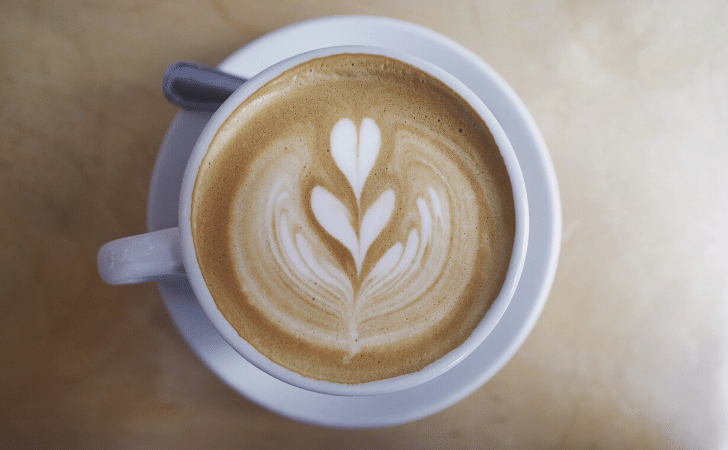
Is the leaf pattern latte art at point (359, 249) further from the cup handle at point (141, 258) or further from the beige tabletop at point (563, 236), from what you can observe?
the beige tabletop at point (563, 236)

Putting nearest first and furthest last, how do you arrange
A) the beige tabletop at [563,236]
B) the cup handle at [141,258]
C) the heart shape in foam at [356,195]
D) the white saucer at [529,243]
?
1. the cup handle at [141,258]
2. the heart shape in foam at [356,195]
3. the white saucer at [529,243]
4. the beige tabletop at [563,236]

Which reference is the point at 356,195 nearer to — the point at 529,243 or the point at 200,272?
the point at 200,272

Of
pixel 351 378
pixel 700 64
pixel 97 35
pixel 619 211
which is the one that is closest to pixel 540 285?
pixel 619 211

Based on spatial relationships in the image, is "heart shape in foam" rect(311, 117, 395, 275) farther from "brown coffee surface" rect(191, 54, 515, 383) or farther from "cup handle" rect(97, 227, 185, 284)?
"cup handle" rect(97, 227, 185, 284)

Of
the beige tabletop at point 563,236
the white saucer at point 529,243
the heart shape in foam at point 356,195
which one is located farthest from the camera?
the beige tabletop at point 563,236

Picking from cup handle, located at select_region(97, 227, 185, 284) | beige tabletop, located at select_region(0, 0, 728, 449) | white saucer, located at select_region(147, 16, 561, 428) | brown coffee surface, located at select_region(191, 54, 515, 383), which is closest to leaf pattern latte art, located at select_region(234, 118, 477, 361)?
brown coffee surface, located at select_region(191, 54, 515, 383)

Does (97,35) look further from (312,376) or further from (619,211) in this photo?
(619,211)

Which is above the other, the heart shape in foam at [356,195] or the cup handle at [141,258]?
the heart shape in foam at [356,195]

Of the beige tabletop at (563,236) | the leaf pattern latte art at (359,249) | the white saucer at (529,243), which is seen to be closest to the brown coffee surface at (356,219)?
the leaf pattern latte art at (359,249)
